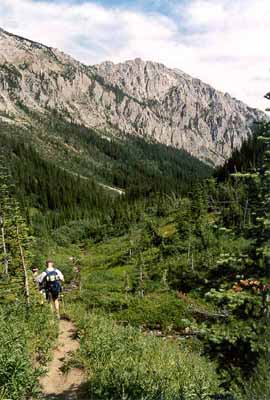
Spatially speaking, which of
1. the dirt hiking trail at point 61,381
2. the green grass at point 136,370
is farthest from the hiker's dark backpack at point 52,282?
the green grass at point 136,370

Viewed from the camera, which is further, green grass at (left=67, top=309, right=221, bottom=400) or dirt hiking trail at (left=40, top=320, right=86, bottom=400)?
dirt hiking trail at (left=40, top=320, right=86, bottom=400)

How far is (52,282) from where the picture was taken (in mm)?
17641

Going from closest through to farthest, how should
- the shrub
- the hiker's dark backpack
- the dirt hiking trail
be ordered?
the shrub → the dirt hiking trail → the hiker's dark backpack

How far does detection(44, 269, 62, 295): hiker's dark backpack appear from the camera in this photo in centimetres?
1745

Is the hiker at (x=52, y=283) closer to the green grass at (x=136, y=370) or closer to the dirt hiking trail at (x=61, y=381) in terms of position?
the dirt hiking trail at (x=61, y=381)

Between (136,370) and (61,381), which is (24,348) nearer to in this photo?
(61,381)

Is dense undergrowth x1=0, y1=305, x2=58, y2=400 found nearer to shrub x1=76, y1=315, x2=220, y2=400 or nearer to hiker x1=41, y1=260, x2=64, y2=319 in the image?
shrub x1=76, y1=315, x2=220, y2=400

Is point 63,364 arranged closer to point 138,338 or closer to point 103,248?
point 138,338

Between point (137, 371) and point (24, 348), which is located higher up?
point (24, 348)

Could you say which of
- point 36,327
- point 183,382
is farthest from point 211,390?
point 36,327

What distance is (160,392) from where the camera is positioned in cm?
849

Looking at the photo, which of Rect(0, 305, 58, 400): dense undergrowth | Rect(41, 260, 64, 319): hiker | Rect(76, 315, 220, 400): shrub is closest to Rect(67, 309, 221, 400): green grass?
Rect(76, 315, 220, 400): shrub

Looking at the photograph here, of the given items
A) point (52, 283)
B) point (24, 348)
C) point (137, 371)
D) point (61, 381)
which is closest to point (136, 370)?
point (137, 371)

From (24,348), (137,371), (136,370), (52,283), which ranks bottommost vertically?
(52,283)
